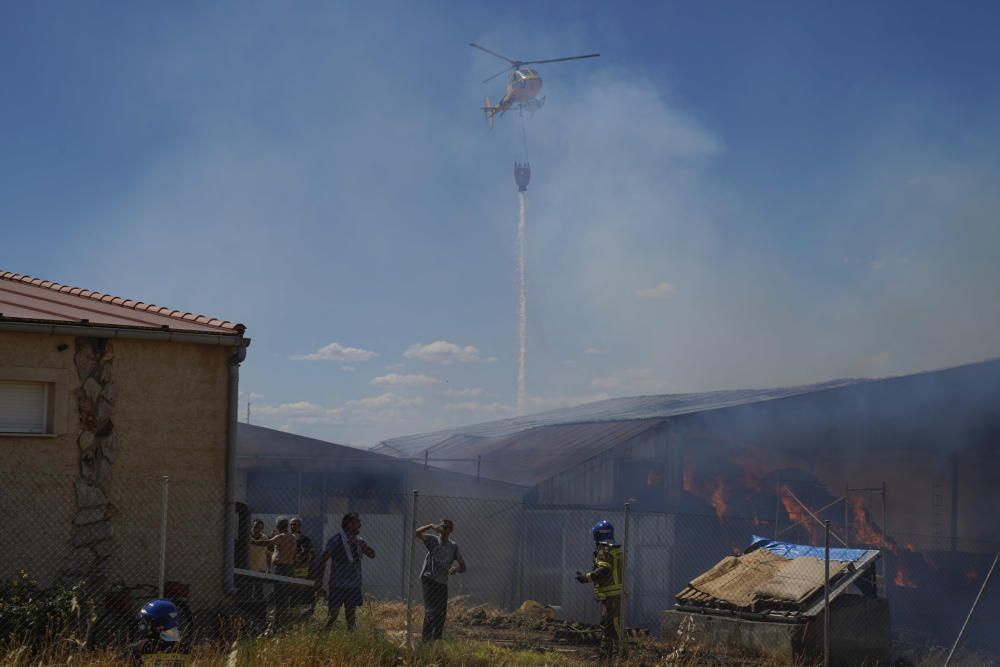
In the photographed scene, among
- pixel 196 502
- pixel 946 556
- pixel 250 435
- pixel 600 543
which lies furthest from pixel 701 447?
pixel 196 502

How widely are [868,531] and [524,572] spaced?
904 centimetres

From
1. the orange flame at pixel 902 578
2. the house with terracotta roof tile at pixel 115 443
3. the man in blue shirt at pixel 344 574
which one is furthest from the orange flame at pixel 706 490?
the house with terracotta roof tile at pixel 115 443

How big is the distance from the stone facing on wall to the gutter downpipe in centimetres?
126

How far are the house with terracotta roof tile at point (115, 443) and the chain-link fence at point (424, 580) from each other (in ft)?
0.08

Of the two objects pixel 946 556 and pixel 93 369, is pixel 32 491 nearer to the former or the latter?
pixel 93 369

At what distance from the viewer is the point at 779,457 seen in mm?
28672

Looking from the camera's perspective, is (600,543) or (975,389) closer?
(600,543)

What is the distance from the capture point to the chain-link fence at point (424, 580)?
11258 millimetres

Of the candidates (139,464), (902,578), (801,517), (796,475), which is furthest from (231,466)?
(796,475)

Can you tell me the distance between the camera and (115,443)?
1177cm

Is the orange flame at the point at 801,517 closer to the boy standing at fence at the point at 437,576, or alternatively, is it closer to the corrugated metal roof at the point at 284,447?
the corrugated metal roof at the point at 284,447

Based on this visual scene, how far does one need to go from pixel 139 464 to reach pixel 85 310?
203 centimetres

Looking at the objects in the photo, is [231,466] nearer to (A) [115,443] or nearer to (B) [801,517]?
(A) [115,443]

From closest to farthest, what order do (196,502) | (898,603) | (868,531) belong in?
(196,502)
(898,603)
(868,531)
